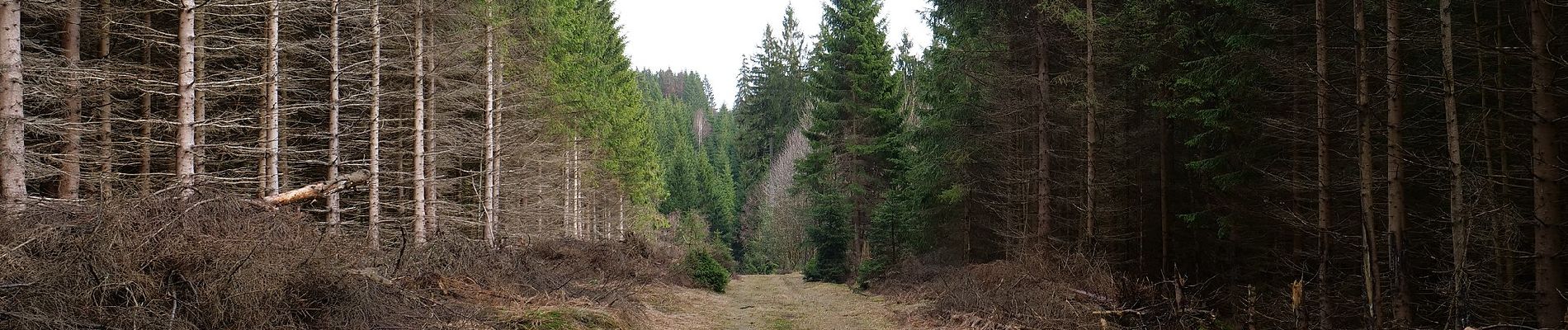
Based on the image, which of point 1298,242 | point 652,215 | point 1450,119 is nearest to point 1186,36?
point 1298,242

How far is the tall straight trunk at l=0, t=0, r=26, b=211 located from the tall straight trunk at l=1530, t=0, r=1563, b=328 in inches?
553

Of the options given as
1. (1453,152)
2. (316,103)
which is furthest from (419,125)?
(1453,152)

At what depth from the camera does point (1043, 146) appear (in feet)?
53.0

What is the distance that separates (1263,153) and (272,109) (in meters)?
15.8

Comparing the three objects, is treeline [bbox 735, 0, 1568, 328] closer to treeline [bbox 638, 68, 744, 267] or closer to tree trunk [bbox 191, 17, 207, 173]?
tree trunk [bbox 191, 17, 207, 173]

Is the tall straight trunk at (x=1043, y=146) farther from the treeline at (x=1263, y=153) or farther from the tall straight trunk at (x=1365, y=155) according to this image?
the tall straight trunk at (x=1365, y=155)

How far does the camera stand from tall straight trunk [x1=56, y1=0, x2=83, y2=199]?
32.2 feet

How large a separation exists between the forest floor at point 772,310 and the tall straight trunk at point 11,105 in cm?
755

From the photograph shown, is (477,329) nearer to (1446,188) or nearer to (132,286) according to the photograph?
(132,286)

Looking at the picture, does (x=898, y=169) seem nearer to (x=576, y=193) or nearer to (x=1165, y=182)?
(x=576, y=193)

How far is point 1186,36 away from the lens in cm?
1405

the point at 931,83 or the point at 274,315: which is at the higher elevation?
the point at 931,83

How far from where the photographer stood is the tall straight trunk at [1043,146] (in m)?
15.8

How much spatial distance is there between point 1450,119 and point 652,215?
28.1 m
